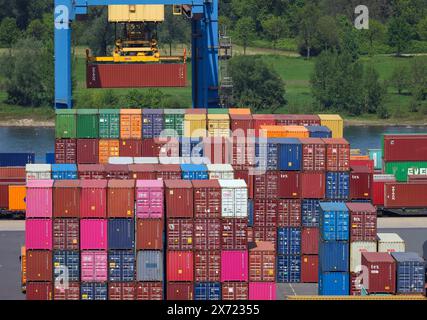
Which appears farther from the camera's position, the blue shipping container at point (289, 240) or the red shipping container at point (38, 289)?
the blue shipping container at point (289, 240)

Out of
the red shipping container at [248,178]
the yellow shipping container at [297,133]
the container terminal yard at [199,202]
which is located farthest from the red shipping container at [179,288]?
the yellow shipping container at [297,133]

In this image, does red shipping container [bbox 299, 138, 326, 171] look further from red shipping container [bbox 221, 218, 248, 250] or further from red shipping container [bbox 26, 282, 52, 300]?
red shipping container [bbox 26, 282, 52, 300]

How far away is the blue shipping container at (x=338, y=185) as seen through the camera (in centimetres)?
5194

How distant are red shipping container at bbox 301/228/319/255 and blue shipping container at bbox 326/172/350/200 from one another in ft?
6.90

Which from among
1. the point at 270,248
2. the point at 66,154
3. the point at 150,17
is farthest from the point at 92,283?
the point at 150,17

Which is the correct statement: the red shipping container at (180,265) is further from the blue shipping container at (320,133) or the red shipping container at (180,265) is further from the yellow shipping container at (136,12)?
the yellow shipping container at (136,12)

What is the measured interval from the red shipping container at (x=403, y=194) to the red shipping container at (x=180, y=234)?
117 ft

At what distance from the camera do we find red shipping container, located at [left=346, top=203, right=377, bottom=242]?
44.8 metres

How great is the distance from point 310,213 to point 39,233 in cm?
1530

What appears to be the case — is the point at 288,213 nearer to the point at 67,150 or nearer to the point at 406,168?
the point at 67,150

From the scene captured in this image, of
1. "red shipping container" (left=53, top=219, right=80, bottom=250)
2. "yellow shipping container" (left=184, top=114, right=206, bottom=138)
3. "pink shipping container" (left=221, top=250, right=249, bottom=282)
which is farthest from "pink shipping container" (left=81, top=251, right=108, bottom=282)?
"yellow shipping container" (left=184, top=114, right=206, bottom=138)

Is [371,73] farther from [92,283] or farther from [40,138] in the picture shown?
[92,283]

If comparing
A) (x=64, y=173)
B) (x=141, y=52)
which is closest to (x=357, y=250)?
(x=64, y=173)

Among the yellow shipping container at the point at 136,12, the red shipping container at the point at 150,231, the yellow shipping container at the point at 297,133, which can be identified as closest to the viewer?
the red shipping container at the point at 150,231
